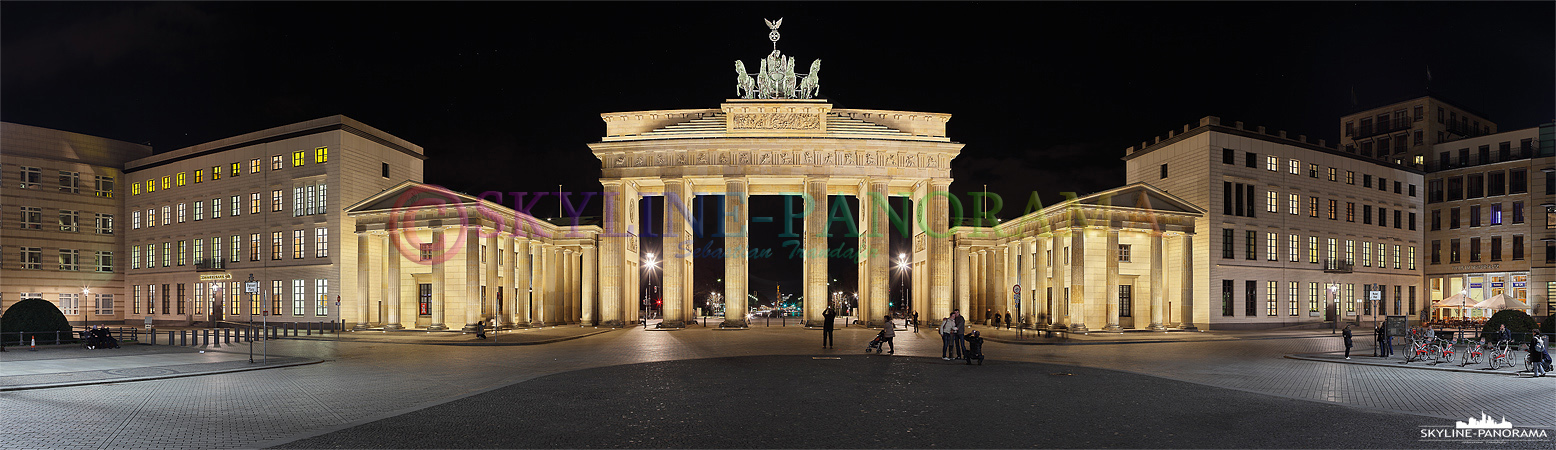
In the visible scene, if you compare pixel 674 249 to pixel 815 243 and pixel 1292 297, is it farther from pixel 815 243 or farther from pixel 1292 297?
pixel 1292 297

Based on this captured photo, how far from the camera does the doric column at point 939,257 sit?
193 ft

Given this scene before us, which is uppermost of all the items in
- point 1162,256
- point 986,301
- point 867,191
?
point 867,191

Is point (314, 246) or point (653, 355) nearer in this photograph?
point (653, 355)

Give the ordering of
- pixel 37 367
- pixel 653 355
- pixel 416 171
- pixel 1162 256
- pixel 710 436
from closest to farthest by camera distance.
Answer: pixel 710 436 → pixel 37 367 → pixel 653 355 → pixel 1162 256 → pixel 416 171

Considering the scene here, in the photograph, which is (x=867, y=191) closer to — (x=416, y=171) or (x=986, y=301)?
(x=986, y=301)

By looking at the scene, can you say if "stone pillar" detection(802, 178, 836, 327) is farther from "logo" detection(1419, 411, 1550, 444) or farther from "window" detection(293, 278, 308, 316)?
"logo" detection(1419, 411, 1550, 444)

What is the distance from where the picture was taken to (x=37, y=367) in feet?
75.9

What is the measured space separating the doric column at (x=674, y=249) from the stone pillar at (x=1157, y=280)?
3051cm

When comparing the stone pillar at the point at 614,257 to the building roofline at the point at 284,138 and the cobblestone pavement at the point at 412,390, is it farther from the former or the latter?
the cobblestone pavement at the point at 412,390

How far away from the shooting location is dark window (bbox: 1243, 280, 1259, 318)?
186ft

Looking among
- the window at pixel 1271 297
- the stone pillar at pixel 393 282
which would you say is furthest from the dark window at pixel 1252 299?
the stone pillar at pixel 393 282

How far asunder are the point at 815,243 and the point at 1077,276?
18333mm

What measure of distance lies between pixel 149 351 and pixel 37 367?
751cm

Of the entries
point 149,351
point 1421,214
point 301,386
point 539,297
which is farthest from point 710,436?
point 1421,214
